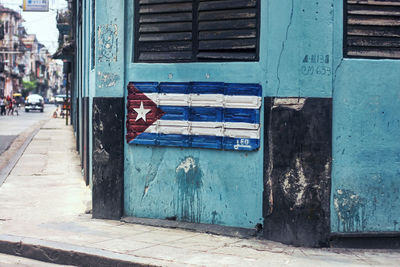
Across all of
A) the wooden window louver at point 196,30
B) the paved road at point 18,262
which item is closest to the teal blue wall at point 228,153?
the wooden window louver at point 196,30

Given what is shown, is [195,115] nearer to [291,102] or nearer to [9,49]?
[291,102]

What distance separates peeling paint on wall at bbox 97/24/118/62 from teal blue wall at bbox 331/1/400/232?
9.40ft

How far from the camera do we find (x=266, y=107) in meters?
6.50

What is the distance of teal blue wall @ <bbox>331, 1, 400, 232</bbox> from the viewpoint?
6.34 metres

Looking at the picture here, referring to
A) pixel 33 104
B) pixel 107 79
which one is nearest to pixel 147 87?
pixel 107 79

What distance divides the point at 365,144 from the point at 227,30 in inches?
85.3

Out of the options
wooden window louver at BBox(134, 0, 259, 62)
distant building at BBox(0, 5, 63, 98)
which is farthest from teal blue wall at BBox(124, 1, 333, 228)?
distant building at BBox(0, 5, 63, 98)

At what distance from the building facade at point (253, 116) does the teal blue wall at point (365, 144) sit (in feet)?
0.04

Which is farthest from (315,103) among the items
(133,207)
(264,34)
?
(133,207)

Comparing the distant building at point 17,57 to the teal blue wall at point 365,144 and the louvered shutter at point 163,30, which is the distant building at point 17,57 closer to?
the louvered shutter at point 163,30

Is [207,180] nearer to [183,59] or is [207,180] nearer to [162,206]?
[162,206]

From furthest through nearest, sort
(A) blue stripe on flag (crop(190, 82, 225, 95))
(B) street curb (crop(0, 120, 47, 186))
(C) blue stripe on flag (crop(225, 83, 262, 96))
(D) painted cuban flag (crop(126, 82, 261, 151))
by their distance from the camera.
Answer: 1. (B) street curb (crop(0, 120, 47, 186))
2. (A) blue stripe on flag (crop(190, 82, 225, 95))
3. (D) painted cuban flag (crop(126, 82, 261, 151))
4. (C) blue stripe on flag (crop(225, 83, 262, 96))

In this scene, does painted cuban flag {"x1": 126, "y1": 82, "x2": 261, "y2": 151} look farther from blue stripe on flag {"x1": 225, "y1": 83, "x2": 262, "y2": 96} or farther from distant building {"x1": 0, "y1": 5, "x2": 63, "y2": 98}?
distant building {"x1": 0, "y1": 5, "x2": 63, "y2": 98}

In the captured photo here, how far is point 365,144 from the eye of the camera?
20.8 ft
